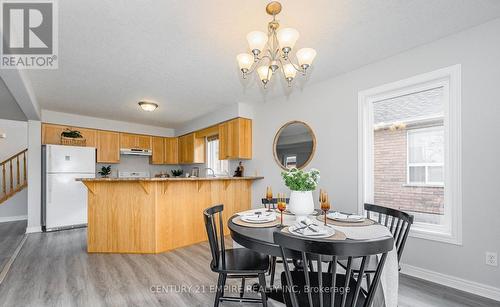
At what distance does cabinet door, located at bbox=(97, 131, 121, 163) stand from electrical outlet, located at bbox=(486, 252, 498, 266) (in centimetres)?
628

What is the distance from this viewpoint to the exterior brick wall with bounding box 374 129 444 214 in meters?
2.59

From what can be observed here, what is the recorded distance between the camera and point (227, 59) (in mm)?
2746

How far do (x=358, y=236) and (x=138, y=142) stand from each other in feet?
18.7

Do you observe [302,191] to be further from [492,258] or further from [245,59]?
[492,258]

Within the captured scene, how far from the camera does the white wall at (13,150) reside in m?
5.56

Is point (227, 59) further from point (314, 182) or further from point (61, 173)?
point (61, 173)

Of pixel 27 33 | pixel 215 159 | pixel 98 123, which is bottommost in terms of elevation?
pixel 215 159

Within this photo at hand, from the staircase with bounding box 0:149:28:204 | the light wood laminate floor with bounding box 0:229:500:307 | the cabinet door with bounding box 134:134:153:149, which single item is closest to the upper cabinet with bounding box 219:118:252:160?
the light wood laminate floor with bounding box 0:229:500:307

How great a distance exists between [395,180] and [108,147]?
5651mm

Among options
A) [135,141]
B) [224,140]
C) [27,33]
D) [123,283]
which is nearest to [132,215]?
[123,283]

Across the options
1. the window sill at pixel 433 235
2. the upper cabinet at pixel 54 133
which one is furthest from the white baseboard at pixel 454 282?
the upper cabinet at pixel 54 133

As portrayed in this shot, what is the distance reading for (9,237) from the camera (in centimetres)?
410

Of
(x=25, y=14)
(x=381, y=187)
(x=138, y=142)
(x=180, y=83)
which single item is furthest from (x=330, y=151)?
(x=138, y=142)

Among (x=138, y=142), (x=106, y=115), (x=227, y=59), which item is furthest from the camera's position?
(x=138, y=142)
